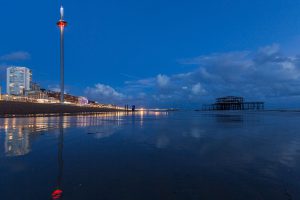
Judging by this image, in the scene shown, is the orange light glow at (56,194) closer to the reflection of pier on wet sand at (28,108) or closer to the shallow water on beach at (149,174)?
the shallow water on beach at (149,174)

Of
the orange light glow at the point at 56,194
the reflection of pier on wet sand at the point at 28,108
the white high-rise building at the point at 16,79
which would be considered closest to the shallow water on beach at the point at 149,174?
the orange light glow at the point at 56,194

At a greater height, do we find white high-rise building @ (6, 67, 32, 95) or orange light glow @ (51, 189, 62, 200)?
white high-rise building @ (6, 67, 32, 95)

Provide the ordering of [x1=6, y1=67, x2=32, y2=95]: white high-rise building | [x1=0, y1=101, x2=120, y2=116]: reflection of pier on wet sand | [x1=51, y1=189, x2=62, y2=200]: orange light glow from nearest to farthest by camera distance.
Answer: [x1=51, y1=189, x2=62, y2=200]: orange light glow
[x1=0, y1=101, x2=120, y2=116]: reflection of pier on wet sand
[x1=6, y1=67, x2=32, y2=95]: white high-rise building

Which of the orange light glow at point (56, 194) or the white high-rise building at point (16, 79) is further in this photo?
the white high-rise building at point (16, 79)

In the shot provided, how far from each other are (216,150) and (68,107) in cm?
7427

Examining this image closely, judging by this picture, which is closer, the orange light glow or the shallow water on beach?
the orange light glow

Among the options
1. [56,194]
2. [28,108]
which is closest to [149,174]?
[56,194]

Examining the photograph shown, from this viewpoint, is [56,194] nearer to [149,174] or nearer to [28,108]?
[149,174]

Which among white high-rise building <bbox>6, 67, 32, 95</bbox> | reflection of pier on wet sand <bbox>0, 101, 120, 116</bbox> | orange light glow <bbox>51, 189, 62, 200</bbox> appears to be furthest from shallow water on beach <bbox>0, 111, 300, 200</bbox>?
white high-rise building <bbox>6, 67, 32, 95</bbox>

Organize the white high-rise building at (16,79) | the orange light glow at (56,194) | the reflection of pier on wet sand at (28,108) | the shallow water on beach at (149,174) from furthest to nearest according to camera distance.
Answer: the white high-rise building at (16,79) < the reflection of pier on wet sand at (28,108) < the shallow water on beach at (149,174) < the orange light glow at (56,194)

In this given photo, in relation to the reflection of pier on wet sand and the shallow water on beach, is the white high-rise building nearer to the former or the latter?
the reflection of pier on wet sand

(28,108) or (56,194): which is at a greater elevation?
(28,108)

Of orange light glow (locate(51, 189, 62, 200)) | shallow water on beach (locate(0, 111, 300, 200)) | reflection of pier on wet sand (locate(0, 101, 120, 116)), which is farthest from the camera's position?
reflection of pier on wet sand (locate(0, 101, 120, 116))

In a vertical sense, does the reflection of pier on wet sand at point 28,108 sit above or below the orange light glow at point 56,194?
above
